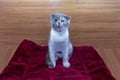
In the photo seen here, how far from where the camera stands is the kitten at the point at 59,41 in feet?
5.09

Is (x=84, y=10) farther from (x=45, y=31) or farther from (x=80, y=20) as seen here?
(x=45, y=31)

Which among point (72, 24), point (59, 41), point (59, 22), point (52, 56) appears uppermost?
point (59, 22)

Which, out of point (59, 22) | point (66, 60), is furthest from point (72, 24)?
point (59, 22)

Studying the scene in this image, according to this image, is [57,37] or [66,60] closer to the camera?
[57,37]

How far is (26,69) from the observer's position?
67.2 inches

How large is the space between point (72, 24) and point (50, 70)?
49.4 inches

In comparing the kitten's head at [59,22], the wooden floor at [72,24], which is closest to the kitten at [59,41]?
the kitten's head at [59,22]

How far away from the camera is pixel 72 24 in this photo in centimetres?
285

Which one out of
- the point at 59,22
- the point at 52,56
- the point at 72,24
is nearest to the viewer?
the point at 59,22

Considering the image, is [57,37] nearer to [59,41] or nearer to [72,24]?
[59,41]

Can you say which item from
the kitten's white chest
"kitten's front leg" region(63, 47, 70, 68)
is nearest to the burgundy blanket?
"kitten's front leg" region(63, 47, 70, 68)

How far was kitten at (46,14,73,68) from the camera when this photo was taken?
1.55m

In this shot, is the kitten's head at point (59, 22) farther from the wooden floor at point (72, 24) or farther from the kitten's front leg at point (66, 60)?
the wooden floor at point (72, 24)

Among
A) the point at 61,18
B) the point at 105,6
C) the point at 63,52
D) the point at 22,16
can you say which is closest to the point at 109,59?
the point at 63,52
